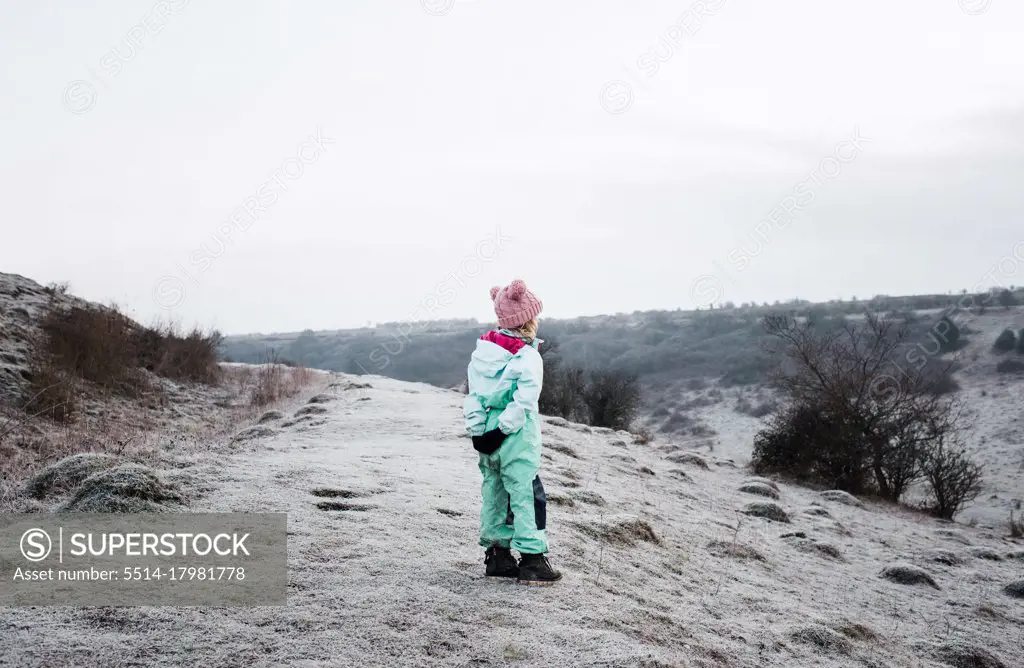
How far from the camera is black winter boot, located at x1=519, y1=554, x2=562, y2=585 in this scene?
437 centimetres

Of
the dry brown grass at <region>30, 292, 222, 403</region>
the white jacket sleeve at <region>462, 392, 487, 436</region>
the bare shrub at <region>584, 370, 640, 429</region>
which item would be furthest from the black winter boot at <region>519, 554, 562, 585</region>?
the bare shrub at <region>584, 370, 640, 429</region>

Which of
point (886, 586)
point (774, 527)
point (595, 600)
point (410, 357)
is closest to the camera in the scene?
point (595, 600)

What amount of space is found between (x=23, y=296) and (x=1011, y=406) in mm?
36802

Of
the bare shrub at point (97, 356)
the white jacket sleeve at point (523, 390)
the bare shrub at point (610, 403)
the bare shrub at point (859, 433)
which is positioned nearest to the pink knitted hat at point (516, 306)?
the white jacket sleeve at point (523, 390)

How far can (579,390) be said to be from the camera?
26078mm

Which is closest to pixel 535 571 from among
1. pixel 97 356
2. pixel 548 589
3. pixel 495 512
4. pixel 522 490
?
pixel 548 589

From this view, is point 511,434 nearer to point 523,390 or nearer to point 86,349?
point 523,390

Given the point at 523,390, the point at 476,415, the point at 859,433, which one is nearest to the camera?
the point at 523,390

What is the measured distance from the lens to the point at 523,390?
13.8 feet

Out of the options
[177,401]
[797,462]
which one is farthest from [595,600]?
[797,462]

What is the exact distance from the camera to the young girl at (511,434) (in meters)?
4.25

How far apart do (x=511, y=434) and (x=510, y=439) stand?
0.03 meters

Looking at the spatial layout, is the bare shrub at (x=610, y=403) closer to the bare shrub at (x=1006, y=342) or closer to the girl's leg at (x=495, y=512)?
the girl's leg at (x=495, y=512)

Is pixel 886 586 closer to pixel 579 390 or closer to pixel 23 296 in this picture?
pixel 23 296
